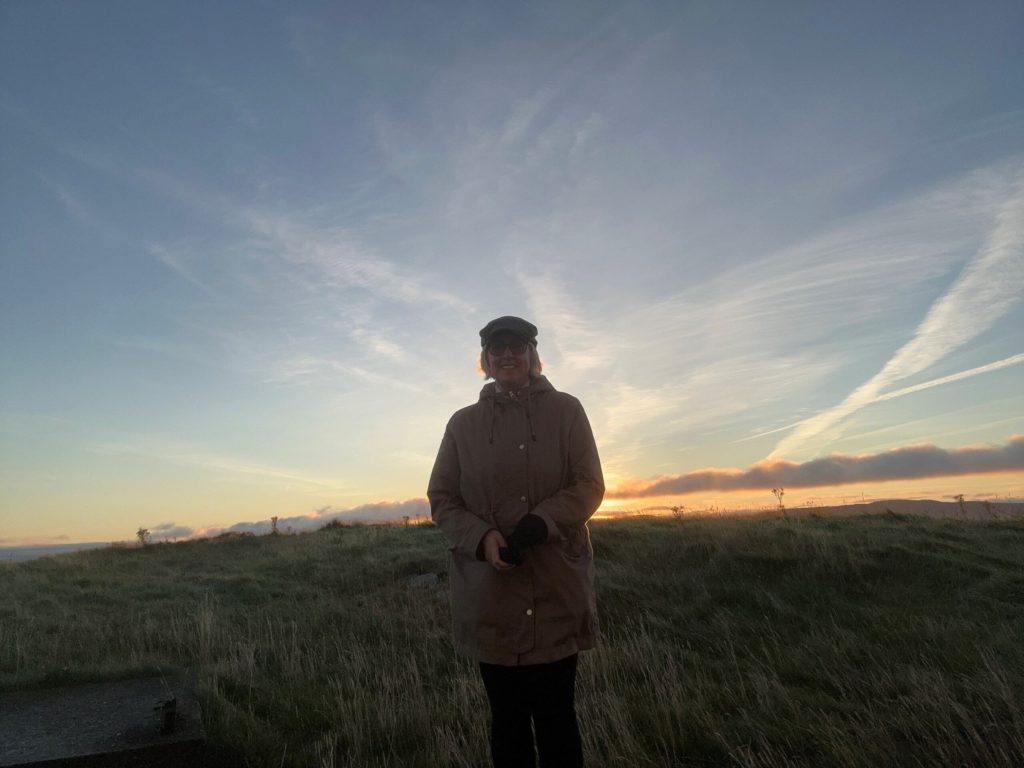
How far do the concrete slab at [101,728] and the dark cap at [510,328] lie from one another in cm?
302

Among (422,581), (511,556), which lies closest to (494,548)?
(511,556)

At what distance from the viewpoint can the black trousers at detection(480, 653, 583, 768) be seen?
101 inches

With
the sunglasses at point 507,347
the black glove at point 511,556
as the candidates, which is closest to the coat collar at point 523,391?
the sunglasses at point 507,347

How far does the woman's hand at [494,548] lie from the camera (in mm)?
2531

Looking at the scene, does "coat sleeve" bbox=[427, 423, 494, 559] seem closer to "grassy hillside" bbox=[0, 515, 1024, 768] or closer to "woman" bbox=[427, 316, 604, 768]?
"woman" bbox=[427, 316, 604, 768]

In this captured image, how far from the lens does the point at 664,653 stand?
19.8 ft

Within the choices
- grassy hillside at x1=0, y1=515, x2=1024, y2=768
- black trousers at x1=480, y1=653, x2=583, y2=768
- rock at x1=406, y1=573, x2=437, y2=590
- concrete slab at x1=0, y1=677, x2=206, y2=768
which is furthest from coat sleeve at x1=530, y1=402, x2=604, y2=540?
rock at x1=406, y1=573, x2=437, y2=590

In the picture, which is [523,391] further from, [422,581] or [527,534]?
[422,581]

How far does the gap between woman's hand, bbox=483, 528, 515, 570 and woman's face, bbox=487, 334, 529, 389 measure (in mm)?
693

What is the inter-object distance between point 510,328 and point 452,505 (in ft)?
2.81

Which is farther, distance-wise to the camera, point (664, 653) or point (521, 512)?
point (664, 653)

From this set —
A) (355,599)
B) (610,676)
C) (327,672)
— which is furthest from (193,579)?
(610,676)

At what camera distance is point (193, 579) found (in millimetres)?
14531

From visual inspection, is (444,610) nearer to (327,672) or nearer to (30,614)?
(327,672)
